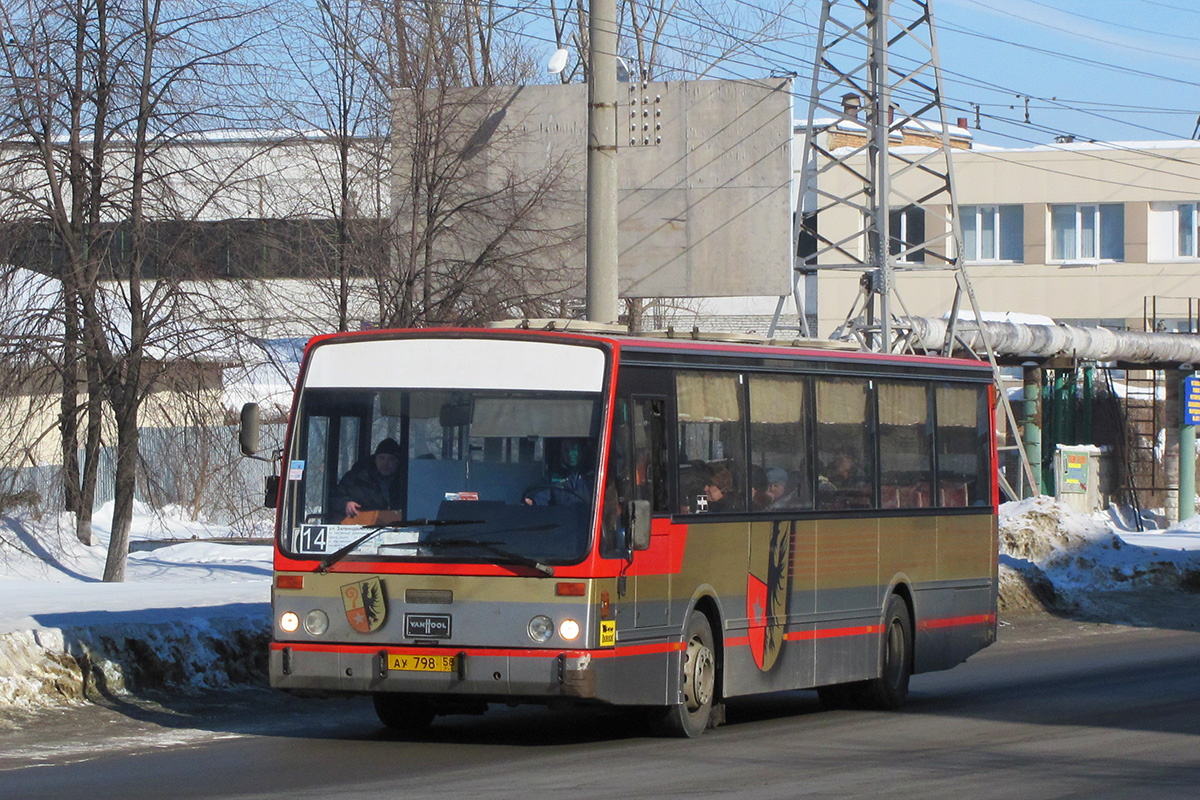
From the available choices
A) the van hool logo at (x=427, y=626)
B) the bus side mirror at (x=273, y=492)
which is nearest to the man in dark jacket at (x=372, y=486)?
the bus side mirror at (x=273, y=492)

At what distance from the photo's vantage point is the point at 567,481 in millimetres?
10547

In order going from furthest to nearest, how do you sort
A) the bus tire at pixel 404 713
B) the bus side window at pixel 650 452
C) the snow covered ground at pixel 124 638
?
1. the snow covered ground at pixel 124 638
2. the bus tire at pixel 404 713
3. the bus side window at pixel 650 452

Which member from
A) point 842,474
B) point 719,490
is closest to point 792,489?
point 842,474

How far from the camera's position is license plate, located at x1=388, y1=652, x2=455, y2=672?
10320mm

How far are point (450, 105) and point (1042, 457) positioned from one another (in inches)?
900

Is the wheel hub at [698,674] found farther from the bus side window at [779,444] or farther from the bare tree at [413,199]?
the bare tree at [413,199]

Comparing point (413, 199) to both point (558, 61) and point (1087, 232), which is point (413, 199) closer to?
point (558, 61)

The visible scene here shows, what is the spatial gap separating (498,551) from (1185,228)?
50.4 meters

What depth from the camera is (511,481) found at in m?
10.5

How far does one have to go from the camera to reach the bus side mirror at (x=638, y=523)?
10.5 meters

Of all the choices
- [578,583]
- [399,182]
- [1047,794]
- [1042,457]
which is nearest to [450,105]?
[399,182]

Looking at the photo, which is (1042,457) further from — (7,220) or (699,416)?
(699,416)

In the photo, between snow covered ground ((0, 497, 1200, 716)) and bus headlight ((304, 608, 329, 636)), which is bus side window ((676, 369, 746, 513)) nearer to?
bus headlight ((304, 608, 329, 636))

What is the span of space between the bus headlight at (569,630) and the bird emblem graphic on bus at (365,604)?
1.12 meters
